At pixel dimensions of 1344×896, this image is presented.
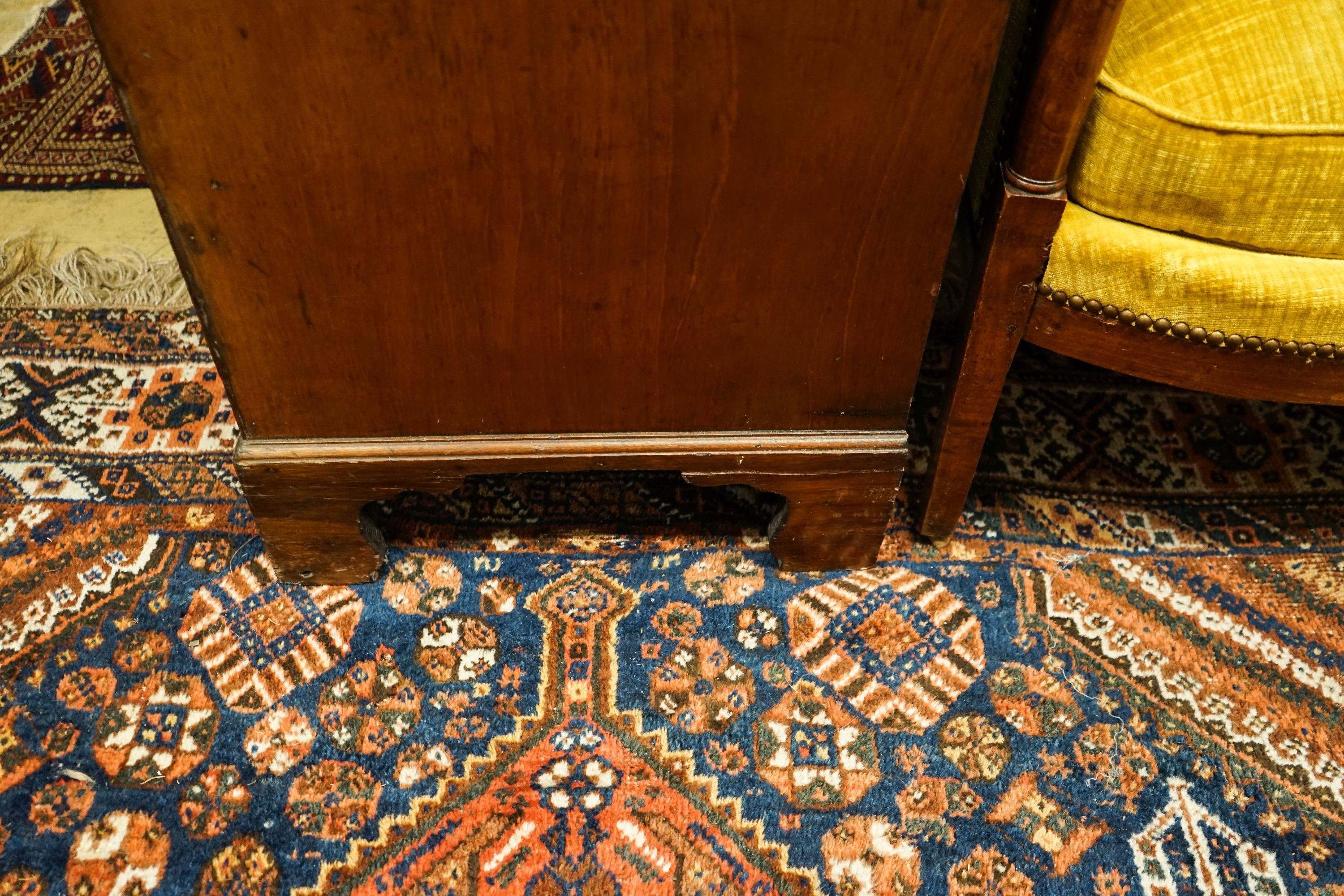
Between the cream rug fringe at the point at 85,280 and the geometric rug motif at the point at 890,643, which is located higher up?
the cream rug fringe at the point at 85,280

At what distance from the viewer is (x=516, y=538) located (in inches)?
45.5

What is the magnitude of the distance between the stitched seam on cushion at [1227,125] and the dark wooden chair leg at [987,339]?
0.30ft

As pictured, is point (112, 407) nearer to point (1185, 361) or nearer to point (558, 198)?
point (558, 198)

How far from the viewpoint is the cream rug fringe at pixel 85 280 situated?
144 cm

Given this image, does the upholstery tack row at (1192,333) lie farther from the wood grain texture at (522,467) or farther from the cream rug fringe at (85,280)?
the cream rug fringe at (85,280)

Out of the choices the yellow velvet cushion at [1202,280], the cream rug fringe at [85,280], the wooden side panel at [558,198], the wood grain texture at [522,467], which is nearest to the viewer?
the wooden side panel at [558,198]

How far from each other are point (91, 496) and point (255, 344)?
1.52 ft

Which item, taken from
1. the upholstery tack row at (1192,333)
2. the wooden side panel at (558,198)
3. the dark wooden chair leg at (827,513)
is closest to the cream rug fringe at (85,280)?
the wooden side panel at (558,198)

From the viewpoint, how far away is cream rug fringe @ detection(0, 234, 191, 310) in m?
1.44

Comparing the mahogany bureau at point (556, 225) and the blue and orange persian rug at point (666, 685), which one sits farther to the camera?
the blue and orange persian rug at point (666, 685)

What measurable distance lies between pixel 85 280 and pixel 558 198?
3.41 ft

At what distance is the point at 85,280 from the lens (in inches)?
57.9

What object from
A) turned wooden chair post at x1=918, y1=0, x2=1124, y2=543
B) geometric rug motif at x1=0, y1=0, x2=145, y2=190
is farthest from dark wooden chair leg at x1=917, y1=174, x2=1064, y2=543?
geometric rug motif at x1=0, y1=0, x2=145, y2=190

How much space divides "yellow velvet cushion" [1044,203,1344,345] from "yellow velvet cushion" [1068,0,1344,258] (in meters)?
0.01
